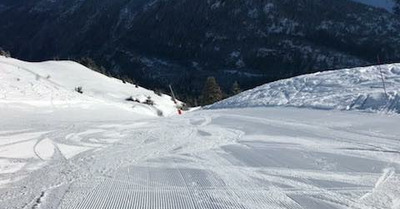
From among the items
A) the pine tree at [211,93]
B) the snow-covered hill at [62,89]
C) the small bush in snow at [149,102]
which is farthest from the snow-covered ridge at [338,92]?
the pine tree at [211,93]

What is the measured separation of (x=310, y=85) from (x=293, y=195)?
15.7 metres

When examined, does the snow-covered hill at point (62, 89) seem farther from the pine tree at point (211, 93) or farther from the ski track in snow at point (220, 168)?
the pine tree at point (211, 93)

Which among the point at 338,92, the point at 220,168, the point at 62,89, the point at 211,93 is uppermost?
the point at 62,89

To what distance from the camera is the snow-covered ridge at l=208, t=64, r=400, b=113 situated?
1681 centimetres

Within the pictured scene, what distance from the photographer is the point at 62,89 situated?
129 feet

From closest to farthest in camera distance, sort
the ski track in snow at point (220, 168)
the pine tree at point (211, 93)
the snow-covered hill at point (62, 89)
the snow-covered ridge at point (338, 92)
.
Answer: the ski track in snow at point (220, 168), the snow-covered ridge at point (338, 92), the snow-covered hill at point (62, 89), the pine tree at point (211, 93)

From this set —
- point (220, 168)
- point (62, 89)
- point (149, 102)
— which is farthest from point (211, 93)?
point (220, 168)

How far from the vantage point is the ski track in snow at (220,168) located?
7.74 metres

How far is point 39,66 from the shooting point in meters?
65.8

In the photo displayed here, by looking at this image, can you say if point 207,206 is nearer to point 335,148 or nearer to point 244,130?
point 335,148

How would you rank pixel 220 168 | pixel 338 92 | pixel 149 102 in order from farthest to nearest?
pixel 149 102 < pixel 338 92 < pixel 220 168

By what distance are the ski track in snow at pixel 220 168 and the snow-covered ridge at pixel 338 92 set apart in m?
1.21

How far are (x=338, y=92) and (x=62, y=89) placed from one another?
23153mm

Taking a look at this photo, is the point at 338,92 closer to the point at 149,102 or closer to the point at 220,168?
the point at 220,168
